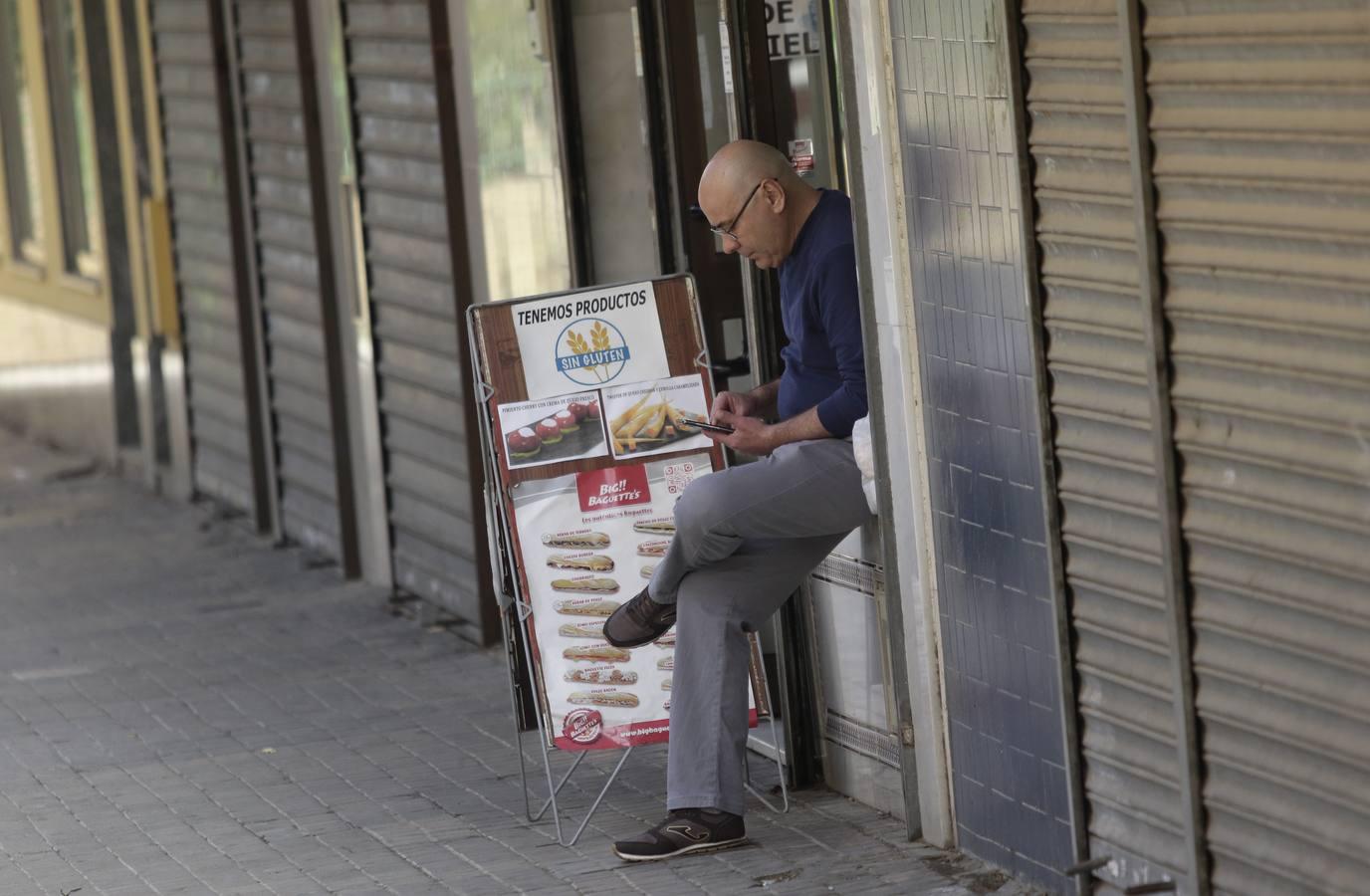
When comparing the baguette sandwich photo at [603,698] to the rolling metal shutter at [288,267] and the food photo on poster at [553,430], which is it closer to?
the food photo on poster at [553,430]

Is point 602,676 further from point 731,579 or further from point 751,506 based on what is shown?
point 751,506

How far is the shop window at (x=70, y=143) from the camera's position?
48.3 feet

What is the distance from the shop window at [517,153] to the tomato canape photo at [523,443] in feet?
5.87

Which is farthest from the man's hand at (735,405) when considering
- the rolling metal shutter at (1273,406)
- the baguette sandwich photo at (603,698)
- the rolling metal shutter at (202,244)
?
the rolling metal shutter at (202,244)

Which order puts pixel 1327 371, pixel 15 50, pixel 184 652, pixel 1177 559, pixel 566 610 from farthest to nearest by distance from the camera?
pixel 15 50
pixel 184 652
pixel 566 610
pixel 1177 559
pixel 1327 371

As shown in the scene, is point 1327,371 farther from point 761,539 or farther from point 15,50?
point 15,50

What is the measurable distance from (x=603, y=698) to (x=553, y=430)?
766 millimetres

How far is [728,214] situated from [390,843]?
2.02 meters

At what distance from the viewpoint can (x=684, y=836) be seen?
591 centimetres

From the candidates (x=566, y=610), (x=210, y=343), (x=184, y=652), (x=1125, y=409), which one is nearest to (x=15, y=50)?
(x=210, y=343)

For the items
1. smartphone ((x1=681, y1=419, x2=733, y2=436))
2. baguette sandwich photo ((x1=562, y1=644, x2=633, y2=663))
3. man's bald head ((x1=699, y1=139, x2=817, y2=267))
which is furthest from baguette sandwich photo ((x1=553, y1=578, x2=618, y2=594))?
man's bald head ((x1=699, y1=139, x2=817, y2=267))

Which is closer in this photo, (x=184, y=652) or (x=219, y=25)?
(x=184, y=652)

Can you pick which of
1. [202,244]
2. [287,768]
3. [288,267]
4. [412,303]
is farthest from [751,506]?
[202,244]

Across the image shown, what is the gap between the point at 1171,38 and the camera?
4.39 meters
